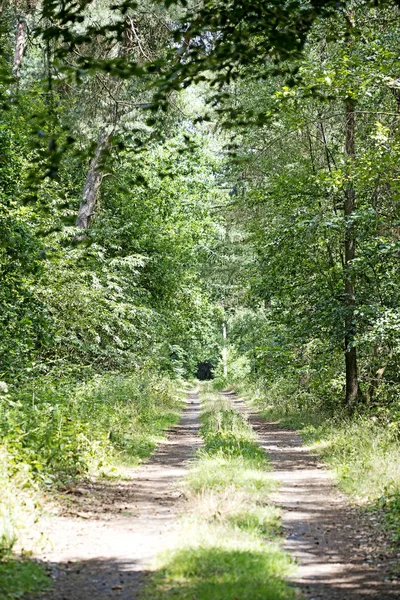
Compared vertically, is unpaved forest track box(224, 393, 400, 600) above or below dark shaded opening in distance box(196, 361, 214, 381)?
above

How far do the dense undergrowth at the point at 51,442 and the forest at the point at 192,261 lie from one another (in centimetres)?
5

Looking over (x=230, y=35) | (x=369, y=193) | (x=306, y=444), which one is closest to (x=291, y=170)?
(x=369, y=193)

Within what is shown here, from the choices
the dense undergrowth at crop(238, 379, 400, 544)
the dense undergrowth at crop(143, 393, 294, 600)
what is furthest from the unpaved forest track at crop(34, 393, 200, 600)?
the dense undergrowth at crop(238, 379, 400, 544)

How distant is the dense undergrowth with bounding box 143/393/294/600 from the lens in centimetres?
516

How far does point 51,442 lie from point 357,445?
19.8 ft

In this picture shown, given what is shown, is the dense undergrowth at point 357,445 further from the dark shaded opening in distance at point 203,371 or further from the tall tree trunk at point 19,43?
the dark shaded opening in distance at point 203,371

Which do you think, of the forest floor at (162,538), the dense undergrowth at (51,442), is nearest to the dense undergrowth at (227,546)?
the forest floor at (162,538)

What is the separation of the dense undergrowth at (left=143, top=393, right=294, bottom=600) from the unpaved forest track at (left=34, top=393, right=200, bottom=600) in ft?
0.96

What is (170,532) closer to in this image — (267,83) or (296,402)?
(267,83)

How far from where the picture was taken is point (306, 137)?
18.6m

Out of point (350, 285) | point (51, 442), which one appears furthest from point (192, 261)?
point (51, 442)

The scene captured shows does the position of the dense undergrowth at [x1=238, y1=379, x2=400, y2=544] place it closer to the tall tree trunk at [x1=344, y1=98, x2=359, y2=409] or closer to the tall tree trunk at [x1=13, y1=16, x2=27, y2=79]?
the tall tree trunk at [x1=344, y1=98, x2=359, y2=409]

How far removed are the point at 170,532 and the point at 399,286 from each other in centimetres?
881

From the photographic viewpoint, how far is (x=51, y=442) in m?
9.41
